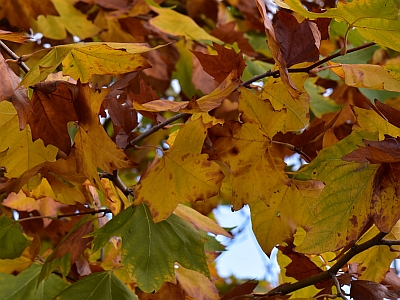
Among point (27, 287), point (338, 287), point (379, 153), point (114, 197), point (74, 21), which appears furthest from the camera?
point (74, 21)

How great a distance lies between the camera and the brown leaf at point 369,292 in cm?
64

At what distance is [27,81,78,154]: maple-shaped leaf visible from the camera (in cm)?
60

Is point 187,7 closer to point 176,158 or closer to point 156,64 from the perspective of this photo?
point 156,64

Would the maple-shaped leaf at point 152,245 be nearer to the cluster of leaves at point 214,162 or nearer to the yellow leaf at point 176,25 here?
the cluster of leaves at point 214,162

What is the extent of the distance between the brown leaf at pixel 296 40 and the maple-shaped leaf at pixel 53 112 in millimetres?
223

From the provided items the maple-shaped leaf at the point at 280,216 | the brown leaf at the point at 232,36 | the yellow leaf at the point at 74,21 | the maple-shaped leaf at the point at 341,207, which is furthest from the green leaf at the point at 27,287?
the brown leaf at the point at 232,36

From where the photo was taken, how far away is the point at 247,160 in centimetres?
66

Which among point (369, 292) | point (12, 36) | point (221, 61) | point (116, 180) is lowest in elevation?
point (369, 292)

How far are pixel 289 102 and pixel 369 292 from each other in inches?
9.3

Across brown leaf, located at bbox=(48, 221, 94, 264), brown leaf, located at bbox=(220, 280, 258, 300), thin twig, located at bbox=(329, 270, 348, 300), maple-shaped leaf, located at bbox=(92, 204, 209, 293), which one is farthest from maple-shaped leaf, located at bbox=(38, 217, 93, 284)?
thin twig, located at bbox=(329, 270, 348, 300)

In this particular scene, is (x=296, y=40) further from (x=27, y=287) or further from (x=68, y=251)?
(x=27, y=287)

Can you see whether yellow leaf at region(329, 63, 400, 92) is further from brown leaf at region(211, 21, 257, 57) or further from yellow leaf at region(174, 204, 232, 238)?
brown leaf at region(211, 21, 257, 57)

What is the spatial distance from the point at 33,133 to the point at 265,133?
0.25 m

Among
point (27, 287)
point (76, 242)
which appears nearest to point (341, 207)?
point (76, 242)
